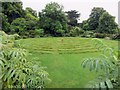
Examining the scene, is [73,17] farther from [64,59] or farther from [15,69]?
[15,69]

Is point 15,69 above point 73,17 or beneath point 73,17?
beneath

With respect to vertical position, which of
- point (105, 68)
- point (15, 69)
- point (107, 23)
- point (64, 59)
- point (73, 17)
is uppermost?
point (73, 17)

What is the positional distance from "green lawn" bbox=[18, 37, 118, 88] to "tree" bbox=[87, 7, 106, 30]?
4796mm

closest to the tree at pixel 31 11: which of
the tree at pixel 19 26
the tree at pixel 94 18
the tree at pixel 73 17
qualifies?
the tree at pixel 19 26

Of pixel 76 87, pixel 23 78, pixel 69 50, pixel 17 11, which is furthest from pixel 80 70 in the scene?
pixel 17 11

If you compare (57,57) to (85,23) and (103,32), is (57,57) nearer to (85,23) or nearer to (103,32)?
(103,32)

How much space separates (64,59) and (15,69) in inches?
189

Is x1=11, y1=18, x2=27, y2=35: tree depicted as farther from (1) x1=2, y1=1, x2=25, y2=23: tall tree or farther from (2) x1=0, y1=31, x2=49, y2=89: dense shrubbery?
(2) x1=0, y1=31, x2=49, y2=89: dense shrubbery

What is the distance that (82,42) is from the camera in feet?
32.2

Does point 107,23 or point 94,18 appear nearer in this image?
point 107,23

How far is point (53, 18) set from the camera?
13.0 metres

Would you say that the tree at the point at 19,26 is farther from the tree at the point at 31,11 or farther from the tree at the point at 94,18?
the tree at the point at 94,18

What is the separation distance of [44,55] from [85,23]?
8377 mm

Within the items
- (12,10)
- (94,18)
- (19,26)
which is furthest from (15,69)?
(94,18)
